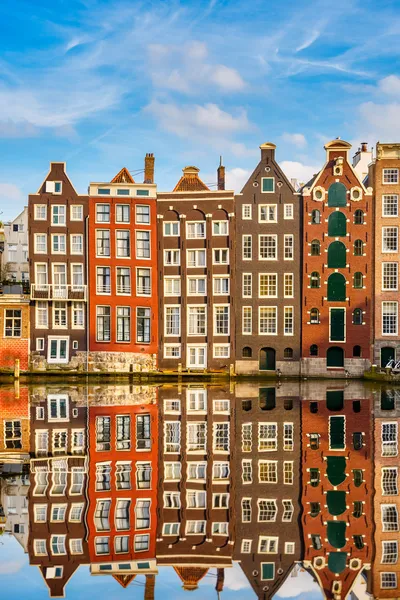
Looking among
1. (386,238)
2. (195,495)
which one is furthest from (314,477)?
(386,238)

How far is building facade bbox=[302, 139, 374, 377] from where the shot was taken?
195 feet

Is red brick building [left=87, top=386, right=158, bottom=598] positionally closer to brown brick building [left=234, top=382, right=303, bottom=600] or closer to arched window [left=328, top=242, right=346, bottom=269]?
brown brick building [left=234, top=382, right=303, bottom=600]

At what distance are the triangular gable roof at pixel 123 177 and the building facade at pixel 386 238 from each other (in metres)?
22.1

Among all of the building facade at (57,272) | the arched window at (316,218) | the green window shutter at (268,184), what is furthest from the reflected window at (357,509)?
the green window shutter at (268,184)

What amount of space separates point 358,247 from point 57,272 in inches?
1064

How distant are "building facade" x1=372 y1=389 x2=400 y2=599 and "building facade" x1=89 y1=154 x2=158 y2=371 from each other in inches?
1274

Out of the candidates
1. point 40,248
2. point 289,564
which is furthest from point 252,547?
point 40,248

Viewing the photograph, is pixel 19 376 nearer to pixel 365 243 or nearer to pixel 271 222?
pixel 271 222

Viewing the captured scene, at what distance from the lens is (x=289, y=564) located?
13125 mm

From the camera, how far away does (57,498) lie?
16984 mm

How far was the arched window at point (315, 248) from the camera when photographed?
59.7 meters

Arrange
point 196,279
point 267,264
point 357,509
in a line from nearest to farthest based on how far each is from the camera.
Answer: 1. point 357,509
2. point 267,264
3. point 196,279

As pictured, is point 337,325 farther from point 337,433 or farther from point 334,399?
point 337,433

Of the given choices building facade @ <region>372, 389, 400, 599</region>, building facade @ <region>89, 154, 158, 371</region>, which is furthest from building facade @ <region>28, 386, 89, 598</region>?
building facade @ <region>89, 154, 158, 371</region>
